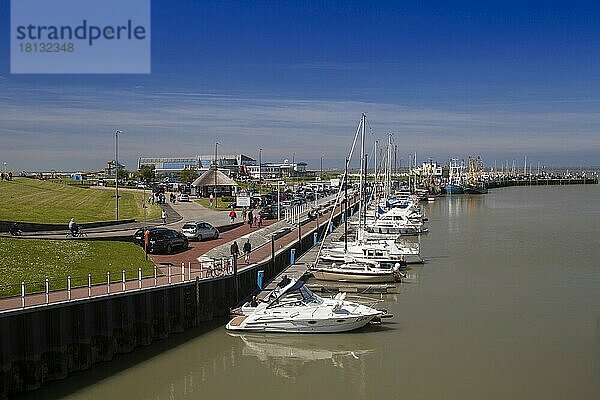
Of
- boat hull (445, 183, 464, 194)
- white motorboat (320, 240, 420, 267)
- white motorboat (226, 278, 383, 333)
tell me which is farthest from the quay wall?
boat hull (445, 183, 464, 194)

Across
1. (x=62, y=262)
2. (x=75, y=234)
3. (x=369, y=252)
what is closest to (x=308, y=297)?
(x=62, y=262)

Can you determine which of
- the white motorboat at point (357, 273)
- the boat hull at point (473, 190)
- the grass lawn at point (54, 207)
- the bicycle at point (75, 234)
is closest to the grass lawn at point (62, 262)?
the bicycle at point (75, 234)

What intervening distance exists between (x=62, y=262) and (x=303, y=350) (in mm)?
11182

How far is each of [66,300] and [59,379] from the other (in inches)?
99.8

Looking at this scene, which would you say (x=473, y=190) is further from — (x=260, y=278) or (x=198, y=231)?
(x=260, y=278)

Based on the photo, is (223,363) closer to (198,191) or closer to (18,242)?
(18,242)

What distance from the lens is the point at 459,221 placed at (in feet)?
324

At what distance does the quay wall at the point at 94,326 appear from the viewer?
21906 millimetres

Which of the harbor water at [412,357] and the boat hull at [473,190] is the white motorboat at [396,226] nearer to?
the harbor water at [412,357]

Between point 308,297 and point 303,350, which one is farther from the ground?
point 308,297

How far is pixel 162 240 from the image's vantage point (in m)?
38.5

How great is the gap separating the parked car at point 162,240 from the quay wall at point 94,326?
6459 millimetres

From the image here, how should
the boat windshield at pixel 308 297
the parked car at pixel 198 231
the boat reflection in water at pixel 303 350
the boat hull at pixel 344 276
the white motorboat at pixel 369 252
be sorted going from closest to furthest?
the boat reflection in water at pixel 303 350, the boat windshield at pixel 308 297, the boat hull at pixel 344 276, the parked car at pixel 198 231, the white motorboat at pixel 369 252

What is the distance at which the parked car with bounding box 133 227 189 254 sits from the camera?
125 ft
